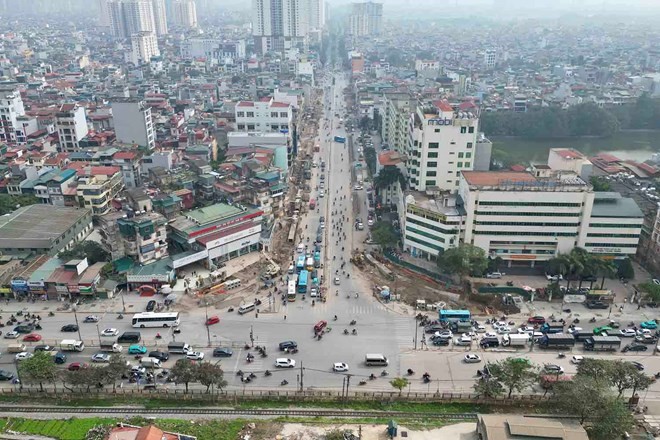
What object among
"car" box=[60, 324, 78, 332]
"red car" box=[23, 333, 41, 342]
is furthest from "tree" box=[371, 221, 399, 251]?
"red car" box=[23, 333, 41, 342]

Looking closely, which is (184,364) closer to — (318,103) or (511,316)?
(511,316)

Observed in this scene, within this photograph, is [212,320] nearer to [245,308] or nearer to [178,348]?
[245,308]

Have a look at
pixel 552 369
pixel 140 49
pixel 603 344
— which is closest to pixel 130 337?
pixel 552 369

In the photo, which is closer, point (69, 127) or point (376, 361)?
point (376, 361)

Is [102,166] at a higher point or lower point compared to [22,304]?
higher

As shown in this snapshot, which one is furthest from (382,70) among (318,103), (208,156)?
(208,156)

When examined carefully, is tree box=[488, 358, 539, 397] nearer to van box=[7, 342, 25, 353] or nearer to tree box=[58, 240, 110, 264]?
van box=[7, 342, 25, 353]

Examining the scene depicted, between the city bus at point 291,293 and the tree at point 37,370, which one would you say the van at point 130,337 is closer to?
the tree at point 37,370

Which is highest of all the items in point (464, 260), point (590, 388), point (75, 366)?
point (590, 388)
